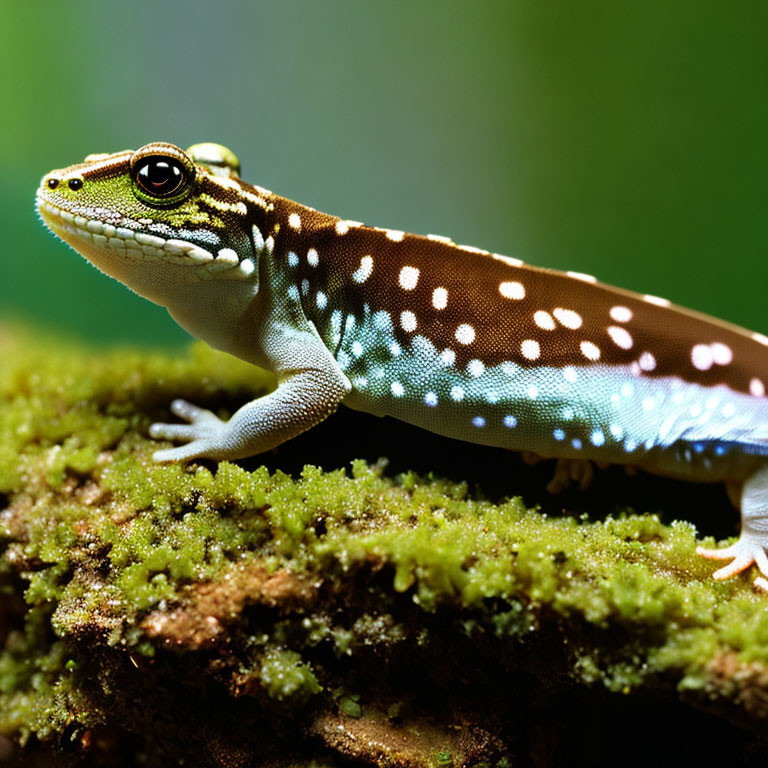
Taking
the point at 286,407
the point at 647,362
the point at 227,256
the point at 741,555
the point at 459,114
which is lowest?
the point at 741,555

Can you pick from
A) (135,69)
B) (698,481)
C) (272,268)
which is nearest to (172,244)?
(272,268)

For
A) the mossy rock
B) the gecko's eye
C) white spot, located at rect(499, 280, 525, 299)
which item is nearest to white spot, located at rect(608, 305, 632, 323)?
white spot, located at rect(499, 280, 525, 299)

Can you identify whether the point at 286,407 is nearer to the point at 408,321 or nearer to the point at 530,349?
the point at 408,321

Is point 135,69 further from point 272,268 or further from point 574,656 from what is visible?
point 574,656

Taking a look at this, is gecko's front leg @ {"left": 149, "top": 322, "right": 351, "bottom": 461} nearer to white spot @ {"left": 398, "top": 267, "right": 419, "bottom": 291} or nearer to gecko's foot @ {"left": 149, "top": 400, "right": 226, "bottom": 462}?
gecko's foot @ {"left": 149, "top": 400, "right": 226, "bottom": 462}

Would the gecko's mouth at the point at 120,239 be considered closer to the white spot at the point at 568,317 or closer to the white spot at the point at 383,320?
the white spot at the point at 383,320

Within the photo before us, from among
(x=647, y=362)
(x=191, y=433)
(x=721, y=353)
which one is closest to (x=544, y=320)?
(x=647, y=362)
